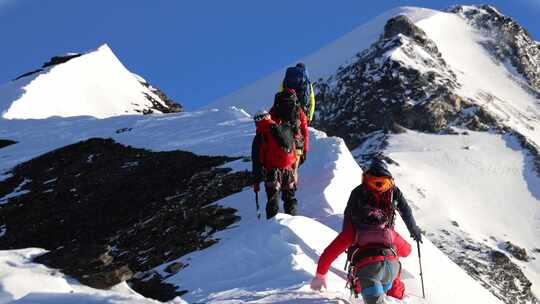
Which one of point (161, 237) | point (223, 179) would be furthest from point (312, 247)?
Result: point (223, 179)

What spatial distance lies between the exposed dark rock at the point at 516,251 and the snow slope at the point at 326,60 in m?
62.1

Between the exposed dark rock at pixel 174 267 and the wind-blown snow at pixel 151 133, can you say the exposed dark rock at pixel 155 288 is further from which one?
the wind-blown snow at pixel 151 133

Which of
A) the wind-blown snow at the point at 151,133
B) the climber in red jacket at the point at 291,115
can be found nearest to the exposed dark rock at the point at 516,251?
the wind-blown snow at the point at 151,133

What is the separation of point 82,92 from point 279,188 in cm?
3741

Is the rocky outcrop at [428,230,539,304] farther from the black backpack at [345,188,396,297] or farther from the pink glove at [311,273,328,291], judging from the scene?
the black backpack at [345,188,396,297]

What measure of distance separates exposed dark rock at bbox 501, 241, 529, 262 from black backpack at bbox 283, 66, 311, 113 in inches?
2114

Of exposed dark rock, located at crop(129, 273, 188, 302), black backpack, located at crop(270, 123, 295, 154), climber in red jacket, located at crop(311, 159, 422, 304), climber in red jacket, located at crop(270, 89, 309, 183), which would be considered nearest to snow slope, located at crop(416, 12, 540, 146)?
climber in red jacket, located at crop(270, 89, 309, 183)

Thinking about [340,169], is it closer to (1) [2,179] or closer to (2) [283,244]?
(2) [283,244]

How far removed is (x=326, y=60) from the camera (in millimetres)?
133125

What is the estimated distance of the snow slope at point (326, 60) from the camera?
128m

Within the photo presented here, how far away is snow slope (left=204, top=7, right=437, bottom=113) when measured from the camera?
419ft

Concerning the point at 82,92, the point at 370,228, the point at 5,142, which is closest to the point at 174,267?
the point at 370,228

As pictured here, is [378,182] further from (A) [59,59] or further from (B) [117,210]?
(A) [59,59]

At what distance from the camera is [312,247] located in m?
10.2
